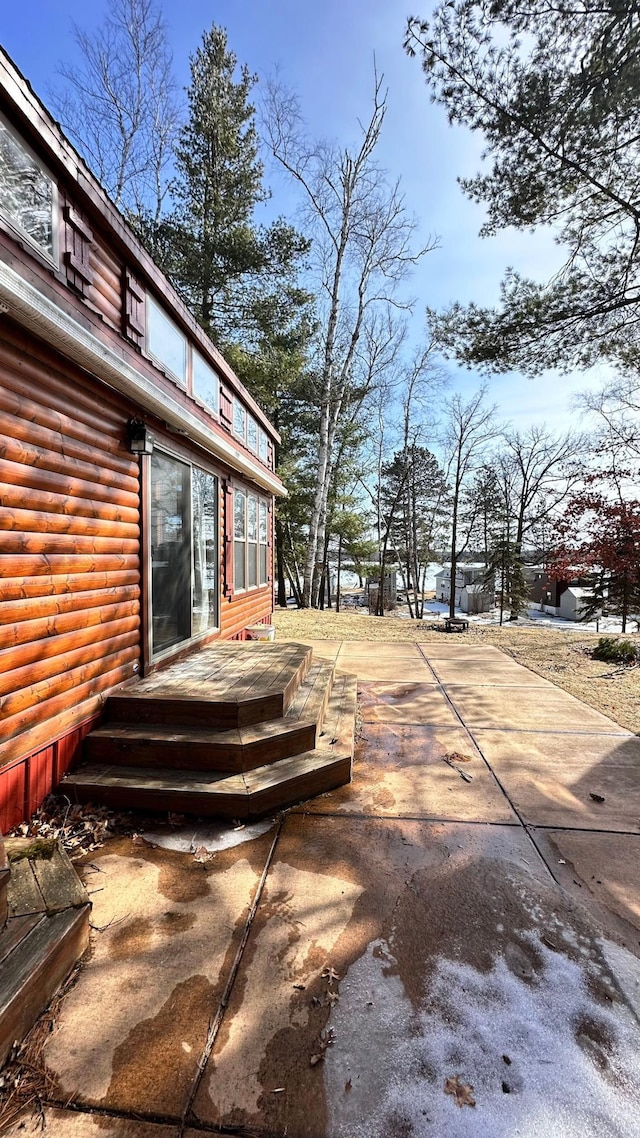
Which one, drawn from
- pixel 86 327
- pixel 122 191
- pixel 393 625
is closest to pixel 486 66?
pixel 86 327

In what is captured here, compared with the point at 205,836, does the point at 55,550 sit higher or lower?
higher

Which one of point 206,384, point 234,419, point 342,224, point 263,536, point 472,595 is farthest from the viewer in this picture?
point 472,595

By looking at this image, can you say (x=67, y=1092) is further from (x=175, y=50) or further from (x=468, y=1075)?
(x=175, y=50)

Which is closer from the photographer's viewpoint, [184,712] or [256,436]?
[184,712]

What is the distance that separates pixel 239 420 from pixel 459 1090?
6.95 meters

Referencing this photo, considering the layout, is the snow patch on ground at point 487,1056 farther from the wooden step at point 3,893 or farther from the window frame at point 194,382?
the window frame at point 194,382

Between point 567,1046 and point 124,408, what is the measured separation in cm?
400

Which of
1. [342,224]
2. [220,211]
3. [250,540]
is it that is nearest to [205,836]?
[250,540]

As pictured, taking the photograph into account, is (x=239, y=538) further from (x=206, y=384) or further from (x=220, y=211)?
(x=220, y=211)

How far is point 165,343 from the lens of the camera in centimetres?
423

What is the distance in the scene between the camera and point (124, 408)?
3.49m

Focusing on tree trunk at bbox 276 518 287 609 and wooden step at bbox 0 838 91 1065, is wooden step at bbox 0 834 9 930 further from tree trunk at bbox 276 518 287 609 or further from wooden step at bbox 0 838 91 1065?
tree trunk at bbox 276 518 287 609

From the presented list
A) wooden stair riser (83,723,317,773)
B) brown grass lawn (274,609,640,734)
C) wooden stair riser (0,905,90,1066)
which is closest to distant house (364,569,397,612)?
brown grass lawn (274,609,640,734)

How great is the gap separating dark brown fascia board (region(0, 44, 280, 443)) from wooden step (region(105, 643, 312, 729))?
123 inches
